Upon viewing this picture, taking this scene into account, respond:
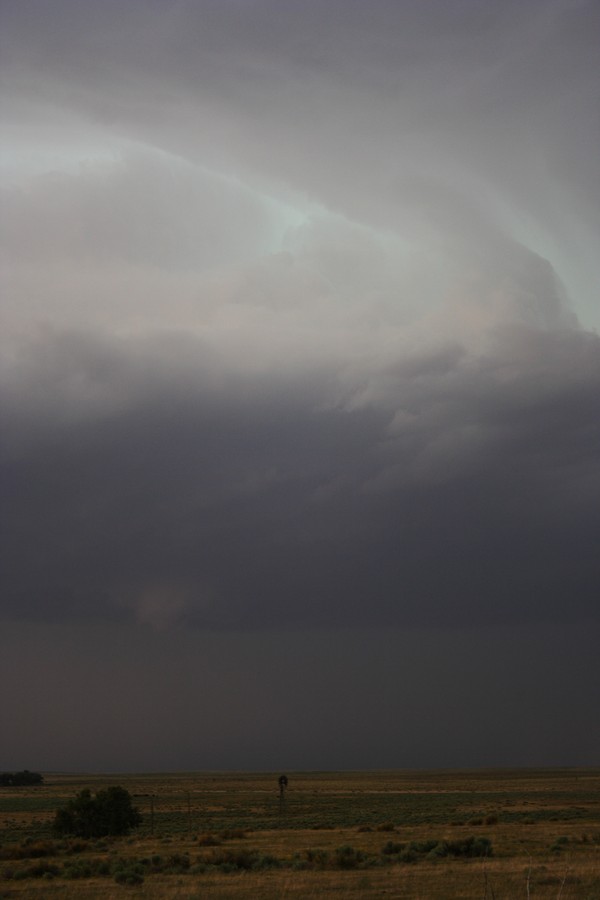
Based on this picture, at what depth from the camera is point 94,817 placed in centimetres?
5622

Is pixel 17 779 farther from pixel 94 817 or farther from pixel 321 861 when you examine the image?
pixel 321 861

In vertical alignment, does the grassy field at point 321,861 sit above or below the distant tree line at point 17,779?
above

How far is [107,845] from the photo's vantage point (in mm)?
49938

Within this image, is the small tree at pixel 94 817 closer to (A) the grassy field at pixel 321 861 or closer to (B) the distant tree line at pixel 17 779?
(A) the grassy field at pixel 321 861

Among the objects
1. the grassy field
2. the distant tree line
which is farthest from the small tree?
A: the distant tree line

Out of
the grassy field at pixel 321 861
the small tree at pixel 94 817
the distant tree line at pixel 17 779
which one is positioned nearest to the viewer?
the grassy field at pixel 321 861

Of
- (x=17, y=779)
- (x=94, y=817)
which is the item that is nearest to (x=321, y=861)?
(x=94, y=817)

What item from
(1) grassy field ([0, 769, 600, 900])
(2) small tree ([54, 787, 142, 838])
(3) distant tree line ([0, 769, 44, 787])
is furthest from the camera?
(3) distant tree line ([0, 769, 44, 787])

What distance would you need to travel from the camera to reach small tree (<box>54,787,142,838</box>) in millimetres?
56125

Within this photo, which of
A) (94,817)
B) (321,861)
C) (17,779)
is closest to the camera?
(321,861)

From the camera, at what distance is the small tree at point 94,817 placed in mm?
56125

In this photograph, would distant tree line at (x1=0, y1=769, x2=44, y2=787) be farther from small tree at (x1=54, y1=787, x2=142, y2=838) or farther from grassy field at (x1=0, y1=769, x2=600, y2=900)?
small tree at (x1=54, y1=787, x2=142, y2=838)

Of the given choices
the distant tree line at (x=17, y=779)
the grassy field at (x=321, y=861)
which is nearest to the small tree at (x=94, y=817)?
the grassy field at (x=321, y=861)

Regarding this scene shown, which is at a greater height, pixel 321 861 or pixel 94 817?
pixel 94 817
